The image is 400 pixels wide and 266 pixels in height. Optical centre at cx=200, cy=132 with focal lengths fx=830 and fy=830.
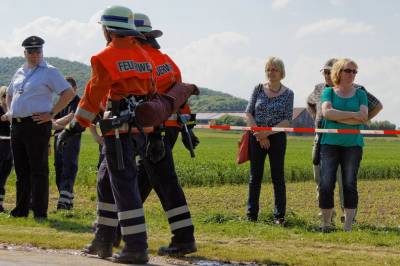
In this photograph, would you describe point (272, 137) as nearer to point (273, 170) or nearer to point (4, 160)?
point (273, 170)

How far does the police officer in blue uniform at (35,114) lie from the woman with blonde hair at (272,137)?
2366mm

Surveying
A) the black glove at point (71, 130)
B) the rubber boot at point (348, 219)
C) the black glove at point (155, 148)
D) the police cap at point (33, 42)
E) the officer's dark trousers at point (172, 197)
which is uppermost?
the police cap at point (33, 42)

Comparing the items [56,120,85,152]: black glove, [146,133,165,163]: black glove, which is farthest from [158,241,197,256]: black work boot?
[56,120,85,152]: black glove

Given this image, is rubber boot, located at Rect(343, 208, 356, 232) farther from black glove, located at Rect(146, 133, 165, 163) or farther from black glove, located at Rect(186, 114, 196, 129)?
black glove, located at Rect(146, 133, 165, 163)

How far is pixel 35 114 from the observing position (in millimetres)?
10023

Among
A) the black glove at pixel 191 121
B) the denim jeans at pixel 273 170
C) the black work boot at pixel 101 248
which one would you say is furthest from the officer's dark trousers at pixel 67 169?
the black work boot at pixel 101 248

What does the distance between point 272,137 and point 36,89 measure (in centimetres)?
294

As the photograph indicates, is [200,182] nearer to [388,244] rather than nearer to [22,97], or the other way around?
[22,97]

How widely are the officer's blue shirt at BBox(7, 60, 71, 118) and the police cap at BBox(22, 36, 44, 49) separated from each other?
216 mm

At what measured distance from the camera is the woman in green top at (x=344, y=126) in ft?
30.3

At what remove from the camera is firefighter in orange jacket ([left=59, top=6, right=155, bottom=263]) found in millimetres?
6762

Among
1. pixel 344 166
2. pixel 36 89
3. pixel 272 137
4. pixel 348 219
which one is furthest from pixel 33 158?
pixel 348 219

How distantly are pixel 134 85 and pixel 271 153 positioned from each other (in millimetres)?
3742

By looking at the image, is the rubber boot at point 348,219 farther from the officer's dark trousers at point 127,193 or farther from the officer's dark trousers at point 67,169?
the officer's dark trousers at point 67,169
